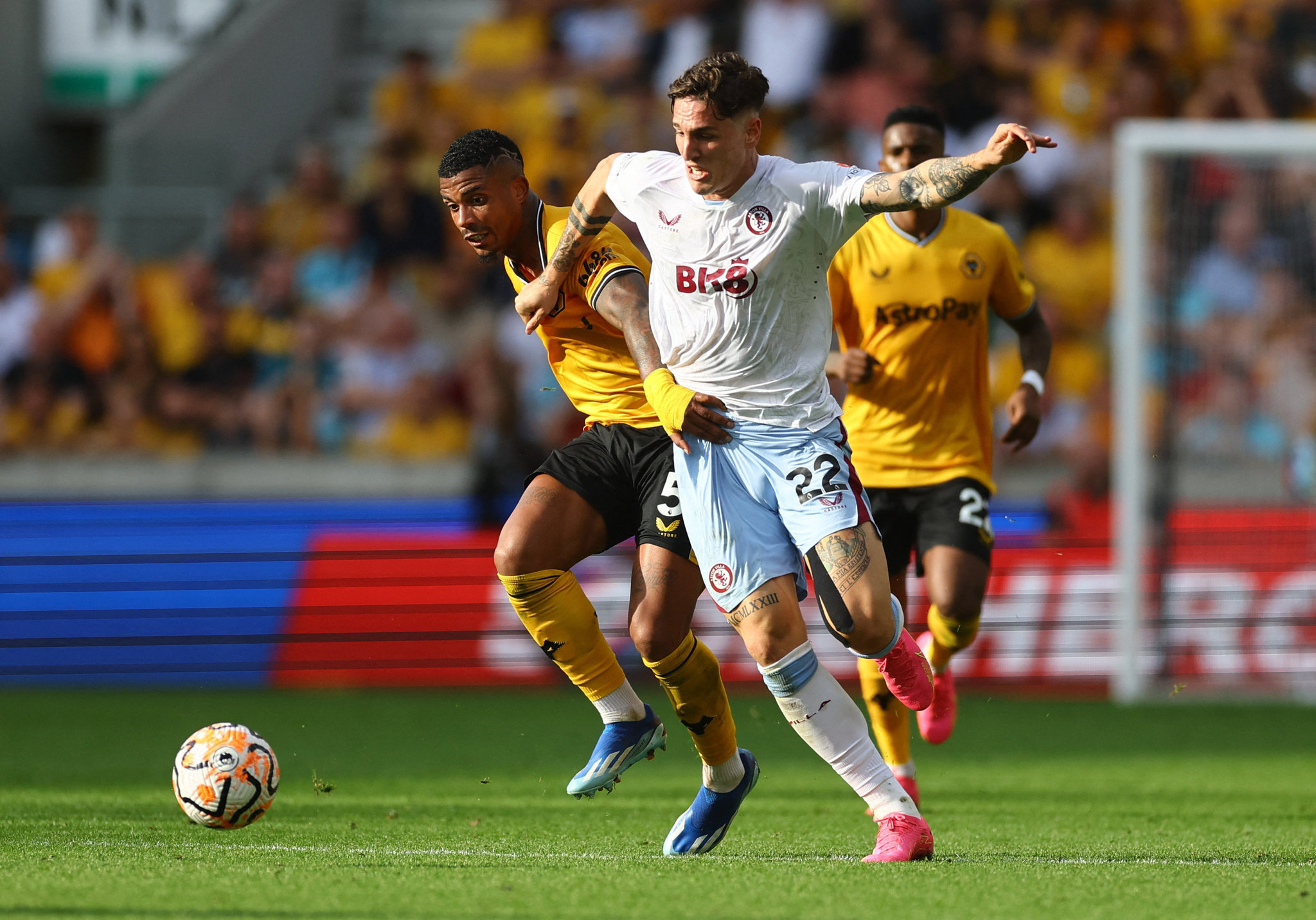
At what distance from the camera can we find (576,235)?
5934 mm

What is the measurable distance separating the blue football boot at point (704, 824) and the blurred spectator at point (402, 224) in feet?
32.8

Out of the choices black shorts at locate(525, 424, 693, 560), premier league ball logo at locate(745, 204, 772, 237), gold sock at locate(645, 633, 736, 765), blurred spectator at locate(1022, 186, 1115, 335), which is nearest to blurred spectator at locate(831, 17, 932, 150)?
blurred spectator at locate(1022, 186, 1115, 335)

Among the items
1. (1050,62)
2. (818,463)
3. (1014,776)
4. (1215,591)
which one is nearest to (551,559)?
(818,463)

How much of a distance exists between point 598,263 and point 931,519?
2.15 meters

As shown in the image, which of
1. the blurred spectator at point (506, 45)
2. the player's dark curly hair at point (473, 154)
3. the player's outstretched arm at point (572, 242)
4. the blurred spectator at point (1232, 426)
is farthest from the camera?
the blurred spectator at point (506, 45)

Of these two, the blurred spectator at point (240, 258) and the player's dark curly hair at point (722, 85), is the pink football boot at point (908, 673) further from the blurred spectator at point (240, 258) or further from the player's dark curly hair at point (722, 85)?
the blurred spectator at point (240, 258)

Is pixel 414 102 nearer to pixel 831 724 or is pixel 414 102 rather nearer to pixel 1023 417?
pixel 1023 417

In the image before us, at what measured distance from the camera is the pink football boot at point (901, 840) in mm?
5508

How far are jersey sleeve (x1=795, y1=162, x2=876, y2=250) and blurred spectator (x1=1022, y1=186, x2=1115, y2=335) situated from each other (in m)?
8.96

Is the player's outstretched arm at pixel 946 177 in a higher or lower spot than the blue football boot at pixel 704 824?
higher

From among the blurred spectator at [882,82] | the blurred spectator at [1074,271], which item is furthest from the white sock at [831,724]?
the blurred spectator at [882,82]

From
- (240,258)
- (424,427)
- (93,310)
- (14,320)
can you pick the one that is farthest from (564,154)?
(14,320)

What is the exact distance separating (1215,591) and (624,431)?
7339mm

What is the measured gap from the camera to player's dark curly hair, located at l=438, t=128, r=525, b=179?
6.13 metres
